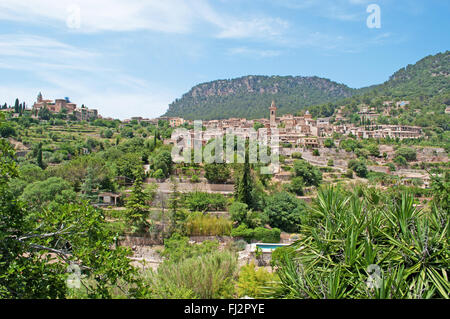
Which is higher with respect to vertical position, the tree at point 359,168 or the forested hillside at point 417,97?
the forested hillside at point 417,97

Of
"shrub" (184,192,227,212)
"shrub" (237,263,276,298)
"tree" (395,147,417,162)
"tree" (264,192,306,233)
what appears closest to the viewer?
"shrub" (237,263,276,298)

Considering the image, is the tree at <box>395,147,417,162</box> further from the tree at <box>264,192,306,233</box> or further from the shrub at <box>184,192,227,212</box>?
the shrub at <box>184,192,227,212</box>

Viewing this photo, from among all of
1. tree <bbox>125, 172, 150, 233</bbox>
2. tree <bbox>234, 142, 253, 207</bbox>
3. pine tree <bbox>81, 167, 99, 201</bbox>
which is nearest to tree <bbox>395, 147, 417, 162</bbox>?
tree <bbox>234, 142, 253, 207</bbox>

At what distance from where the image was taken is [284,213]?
16.9 m

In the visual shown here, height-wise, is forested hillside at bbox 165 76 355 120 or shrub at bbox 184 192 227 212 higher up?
forested hillside at bbox 165 76 355 120

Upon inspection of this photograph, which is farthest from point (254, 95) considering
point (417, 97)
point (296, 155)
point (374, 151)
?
point (296, 155)

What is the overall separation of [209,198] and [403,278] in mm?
15200

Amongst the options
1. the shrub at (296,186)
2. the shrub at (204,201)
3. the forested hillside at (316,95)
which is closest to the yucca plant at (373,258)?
the shrub at (204,201)

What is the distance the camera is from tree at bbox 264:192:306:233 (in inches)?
663

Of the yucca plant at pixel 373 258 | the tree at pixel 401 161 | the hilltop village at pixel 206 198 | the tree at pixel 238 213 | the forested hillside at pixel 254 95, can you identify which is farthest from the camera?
the forested hillside at pixel 254 95

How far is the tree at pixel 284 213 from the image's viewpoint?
16.8m

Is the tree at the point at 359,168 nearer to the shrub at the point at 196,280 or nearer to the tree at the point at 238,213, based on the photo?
the tree at the point at 238,213

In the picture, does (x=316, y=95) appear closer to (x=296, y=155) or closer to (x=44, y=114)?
(x=296, y=155)
